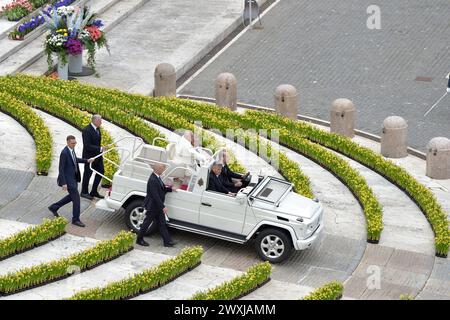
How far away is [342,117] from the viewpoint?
92.7ft

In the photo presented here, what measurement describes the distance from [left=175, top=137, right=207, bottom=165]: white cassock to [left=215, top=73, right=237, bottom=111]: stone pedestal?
875 cm

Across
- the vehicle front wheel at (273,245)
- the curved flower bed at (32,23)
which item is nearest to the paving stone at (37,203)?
the vehicle front wheel at (273,245)

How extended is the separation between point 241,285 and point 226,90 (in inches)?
458

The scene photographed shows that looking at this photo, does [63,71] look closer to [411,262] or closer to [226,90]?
[226,90]

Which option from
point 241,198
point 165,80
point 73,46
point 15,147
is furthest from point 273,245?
point 73,46

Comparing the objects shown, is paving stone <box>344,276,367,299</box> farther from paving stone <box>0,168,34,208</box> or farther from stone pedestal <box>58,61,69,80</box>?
stone pedestal <box>58,61,69,80</box>

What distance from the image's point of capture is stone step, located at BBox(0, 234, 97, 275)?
19.2 meters

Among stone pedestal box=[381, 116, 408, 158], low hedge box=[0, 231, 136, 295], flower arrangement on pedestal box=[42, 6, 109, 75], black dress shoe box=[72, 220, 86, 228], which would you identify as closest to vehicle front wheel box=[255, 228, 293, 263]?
low hedge box=[0, 231, 136, 295]

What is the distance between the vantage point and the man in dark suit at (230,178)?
68.7 feet

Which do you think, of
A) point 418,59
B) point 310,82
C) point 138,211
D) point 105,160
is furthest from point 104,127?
point 418,59

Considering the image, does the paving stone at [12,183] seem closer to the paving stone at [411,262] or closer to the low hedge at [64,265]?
the low hedge at [64,265]

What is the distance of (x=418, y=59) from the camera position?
3344 centimetres

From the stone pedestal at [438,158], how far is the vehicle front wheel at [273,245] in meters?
6.73

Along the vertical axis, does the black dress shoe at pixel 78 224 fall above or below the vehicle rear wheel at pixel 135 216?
below
